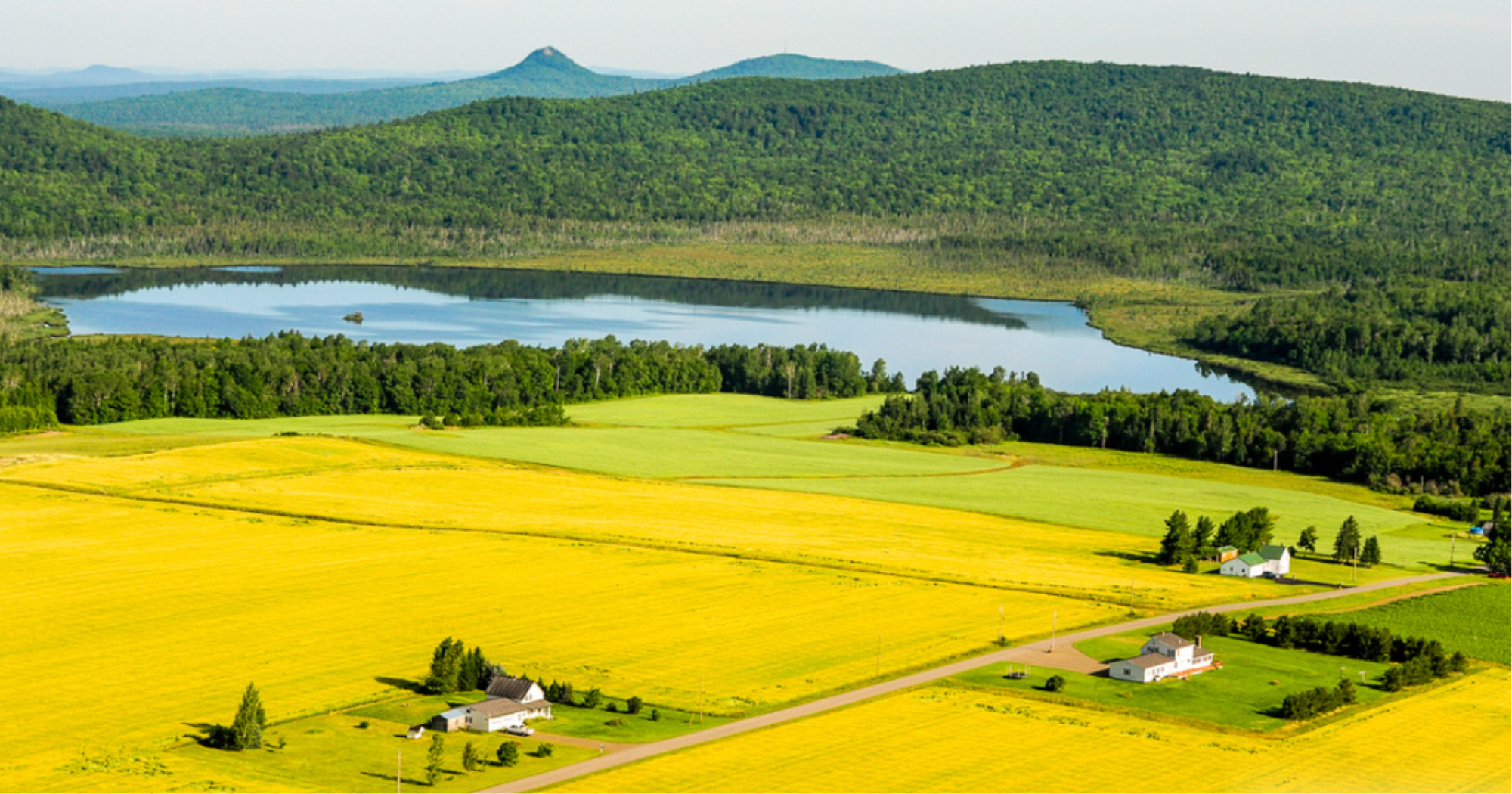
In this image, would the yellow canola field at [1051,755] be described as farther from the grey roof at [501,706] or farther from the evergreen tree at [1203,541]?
the evergreen tree at [1203,541]

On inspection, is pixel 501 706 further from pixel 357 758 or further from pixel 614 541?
pixel 614 541

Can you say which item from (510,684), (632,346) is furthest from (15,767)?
(632,346)

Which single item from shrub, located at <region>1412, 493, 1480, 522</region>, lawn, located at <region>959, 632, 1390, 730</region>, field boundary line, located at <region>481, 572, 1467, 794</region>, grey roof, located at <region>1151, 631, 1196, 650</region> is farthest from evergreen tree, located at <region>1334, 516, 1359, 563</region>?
grey roof, located at <region>1151, 631, 1196, 650</region>

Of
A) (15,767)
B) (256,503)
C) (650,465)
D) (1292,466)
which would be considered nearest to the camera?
(15,767)

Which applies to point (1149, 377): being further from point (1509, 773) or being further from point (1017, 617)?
point (1509, 773)

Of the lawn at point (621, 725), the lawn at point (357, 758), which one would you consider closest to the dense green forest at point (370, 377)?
the lawn at point (357, 758)

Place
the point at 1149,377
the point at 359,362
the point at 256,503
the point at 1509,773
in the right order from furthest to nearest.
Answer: the point at 1149,377, the point at 359,362, the point at 256,503, the point at 1509,773

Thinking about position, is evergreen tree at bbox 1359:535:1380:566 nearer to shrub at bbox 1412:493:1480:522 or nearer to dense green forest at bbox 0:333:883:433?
shrub at bbox 1412:493:1480:522
